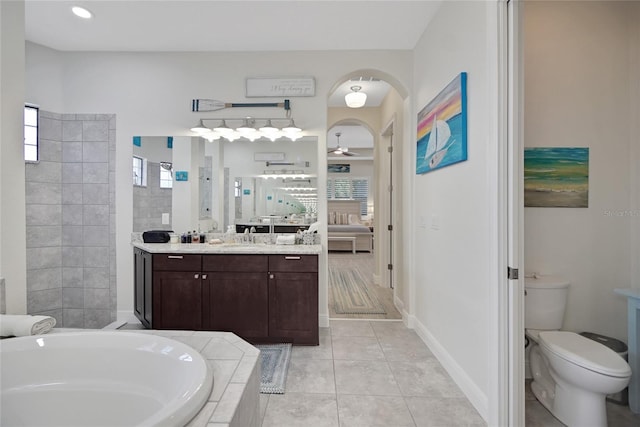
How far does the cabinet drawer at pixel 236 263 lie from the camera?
263 centimetres

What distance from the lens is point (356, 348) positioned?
2.61m

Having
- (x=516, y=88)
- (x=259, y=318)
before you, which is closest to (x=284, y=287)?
(x=259, y=318)

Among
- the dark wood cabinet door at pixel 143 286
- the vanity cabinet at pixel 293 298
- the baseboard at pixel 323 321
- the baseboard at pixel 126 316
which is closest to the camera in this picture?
the vanity cabinet at pixel 293 298

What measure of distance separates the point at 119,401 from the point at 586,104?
3.28m

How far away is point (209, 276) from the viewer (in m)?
2.65

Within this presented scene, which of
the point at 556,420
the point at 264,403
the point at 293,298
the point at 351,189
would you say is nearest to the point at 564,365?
the point at 556,420

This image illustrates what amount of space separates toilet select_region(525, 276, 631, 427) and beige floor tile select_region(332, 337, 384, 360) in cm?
109

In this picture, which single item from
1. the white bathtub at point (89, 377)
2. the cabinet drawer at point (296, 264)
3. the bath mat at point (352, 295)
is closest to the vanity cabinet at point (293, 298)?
the cabinet drawer at point (296, 264)

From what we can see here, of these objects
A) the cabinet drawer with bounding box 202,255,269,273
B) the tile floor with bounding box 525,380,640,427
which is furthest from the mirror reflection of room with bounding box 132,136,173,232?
the tile floor with bounding box 525,380,640,427

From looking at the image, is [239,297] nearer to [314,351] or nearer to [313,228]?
[314,351]

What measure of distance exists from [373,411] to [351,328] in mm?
1249

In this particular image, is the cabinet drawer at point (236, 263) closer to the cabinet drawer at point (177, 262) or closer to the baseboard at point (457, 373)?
the cabinet drawer at point (177, 262)

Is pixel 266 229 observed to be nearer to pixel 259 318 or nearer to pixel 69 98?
pixel 259 318

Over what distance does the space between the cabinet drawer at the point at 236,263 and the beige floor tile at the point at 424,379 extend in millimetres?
1344
